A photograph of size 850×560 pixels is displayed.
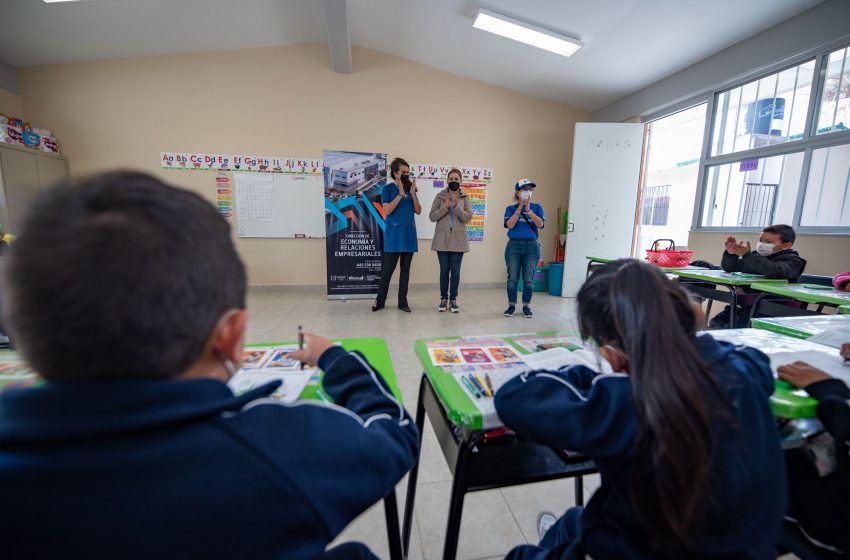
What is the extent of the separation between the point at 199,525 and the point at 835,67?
15.0 feet

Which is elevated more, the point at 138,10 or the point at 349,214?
the point at 138,10

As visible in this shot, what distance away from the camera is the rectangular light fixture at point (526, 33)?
10.7 ft

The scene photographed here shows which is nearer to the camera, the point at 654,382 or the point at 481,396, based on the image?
the point at 654,382

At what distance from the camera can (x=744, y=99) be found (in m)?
3.49

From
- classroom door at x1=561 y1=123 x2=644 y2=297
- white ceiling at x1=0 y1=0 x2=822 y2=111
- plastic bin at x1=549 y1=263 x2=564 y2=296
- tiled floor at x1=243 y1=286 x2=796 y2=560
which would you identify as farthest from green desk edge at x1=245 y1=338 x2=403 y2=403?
plastic bin at x1=549 y1=263 x2=564 y2=296

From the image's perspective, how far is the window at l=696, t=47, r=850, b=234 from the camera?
2777mm

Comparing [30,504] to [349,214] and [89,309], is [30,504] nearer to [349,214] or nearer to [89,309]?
[89,309]

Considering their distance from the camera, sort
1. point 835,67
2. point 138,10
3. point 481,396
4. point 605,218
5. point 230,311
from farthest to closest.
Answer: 1. point 605,218
2. point 138,10
3. point 835,67
4. point 481,396
5. point 230,311

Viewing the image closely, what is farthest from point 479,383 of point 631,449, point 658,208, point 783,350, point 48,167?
point 658,208

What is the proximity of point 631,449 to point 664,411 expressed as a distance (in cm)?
8

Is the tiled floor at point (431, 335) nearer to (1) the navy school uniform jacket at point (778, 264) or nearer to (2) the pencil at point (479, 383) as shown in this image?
(2) the pencil at point (479, 383)

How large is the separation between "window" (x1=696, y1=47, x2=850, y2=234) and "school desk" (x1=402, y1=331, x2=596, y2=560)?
11.6 ft

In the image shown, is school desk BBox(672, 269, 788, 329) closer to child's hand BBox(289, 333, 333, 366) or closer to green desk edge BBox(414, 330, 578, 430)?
green desk edge BBox(414, 330, 578, 430)

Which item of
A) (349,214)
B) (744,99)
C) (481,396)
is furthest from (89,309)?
(744,99)
